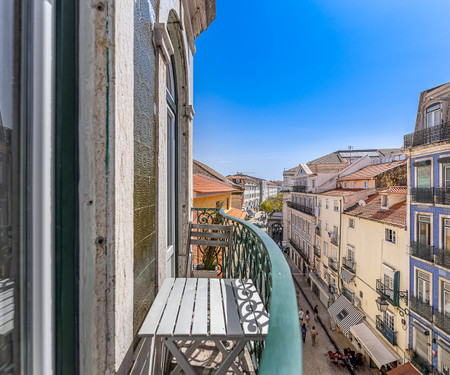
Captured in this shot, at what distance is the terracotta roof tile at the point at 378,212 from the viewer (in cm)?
→ 1112

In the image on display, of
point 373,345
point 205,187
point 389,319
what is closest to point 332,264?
point 389,319

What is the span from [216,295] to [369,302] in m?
14.8

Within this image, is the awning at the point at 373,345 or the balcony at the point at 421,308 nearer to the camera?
the balcony at the point at 421,308

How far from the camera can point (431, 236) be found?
9078mm

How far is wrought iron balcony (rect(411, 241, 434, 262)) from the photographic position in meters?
8.88

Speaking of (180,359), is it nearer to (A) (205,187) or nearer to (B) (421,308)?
(A) (205,187)

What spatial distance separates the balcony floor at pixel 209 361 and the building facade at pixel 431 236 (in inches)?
402

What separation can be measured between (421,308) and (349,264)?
536cm

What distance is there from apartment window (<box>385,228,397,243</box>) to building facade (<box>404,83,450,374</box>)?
1.20 m

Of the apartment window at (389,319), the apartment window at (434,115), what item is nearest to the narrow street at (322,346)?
the apartment window at (389,319)

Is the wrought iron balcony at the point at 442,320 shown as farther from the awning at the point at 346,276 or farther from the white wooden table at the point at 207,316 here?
the white wooden table at the point at 207,316

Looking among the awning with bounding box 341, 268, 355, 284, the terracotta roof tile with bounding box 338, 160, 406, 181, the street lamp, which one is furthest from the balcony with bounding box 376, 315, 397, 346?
the terracotta roof tile with bounding box 338, 160, 406, 181

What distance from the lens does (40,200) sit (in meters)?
0.92

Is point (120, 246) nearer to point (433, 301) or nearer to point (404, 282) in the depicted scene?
point (433, 301)
